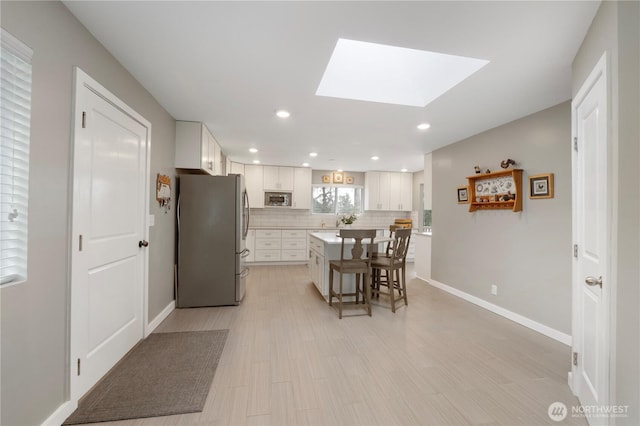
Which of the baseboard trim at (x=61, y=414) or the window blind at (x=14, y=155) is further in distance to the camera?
the baseboard trim at (x=61, y=414)

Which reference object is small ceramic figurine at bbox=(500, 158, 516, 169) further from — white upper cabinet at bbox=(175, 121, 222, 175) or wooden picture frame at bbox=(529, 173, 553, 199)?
white upper cabinet at bbox=(175, 121, 222, 175)

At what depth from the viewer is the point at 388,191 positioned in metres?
7.17

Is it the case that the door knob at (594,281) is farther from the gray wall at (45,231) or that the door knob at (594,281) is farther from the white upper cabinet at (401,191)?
the white upper cabinet at (401,191)

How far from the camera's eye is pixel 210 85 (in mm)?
2486

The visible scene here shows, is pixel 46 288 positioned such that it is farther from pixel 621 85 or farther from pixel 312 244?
pixel 312 244

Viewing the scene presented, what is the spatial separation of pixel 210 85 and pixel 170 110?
0.97 metres

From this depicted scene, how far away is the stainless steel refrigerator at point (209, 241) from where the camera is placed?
3.55m

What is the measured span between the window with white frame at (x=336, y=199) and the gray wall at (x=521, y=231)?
322 cm

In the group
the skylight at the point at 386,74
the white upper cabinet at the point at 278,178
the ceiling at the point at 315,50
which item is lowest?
the white upper cabinet at the point at 278,178

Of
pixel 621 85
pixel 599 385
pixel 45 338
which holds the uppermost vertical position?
pixel 621 85

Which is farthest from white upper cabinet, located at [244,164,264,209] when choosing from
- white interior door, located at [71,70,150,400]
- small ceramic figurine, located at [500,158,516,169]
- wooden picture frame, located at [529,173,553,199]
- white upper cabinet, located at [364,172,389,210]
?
wooden picture frame, located at [529,173,553,199]

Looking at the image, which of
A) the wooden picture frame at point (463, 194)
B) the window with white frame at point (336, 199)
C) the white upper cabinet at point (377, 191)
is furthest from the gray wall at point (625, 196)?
the window with white frame at point (336, 199)

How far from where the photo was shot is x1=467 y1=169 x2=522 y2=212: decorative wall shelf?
10.4ft

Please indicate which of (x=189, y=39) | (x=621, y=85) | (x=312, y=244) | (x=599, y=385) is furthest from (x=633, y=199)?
(x=312, y=244)
